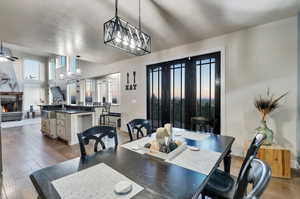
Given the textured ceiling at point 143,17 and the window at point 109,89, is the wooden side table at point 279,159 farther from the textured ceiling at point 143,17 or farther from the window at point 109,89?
the window at point 109,89

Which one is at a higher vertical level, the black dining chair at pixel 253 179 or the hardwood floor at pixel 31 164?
the black dining chair at pixel 253 179

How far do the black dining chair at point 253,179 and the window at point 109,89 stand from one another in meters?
5.68

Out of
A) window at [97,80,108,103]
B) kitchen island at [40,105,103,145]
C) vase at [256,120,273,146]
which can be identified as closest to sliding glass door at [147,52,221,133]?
vase at [256,120,273,146]

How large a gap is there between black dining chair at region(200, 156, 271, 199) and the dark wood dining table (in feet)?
0.64

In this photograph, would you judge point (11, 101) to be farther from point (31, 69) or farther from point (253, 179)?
point (253, 179)

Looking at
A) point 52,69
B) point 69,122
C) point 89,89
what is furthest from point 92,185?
point 52,69

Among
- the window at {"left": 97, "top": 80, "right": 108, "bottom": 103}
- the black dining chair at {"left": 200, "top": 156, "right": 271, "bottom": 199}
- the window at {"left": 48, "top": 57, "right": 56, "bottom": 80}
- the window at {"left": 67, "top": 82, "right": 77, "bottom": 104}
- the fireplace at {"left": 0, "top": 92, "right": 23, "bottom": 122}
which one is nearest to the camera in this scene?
the black dining chair at {"left": 200, "top": 156, "right": 271, "bottom": 199}

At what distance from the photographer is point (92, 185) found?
2.78 ft

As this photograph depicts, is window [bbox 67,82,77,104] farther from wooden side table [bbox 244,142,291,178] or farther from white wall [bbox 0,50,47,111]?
wooden side table [bbox 244,142,291,178]

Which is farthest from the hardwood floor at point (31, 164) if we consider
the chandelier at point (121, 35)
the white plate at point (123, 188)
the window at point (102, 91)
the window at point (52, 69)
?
the window at point (52, 69)

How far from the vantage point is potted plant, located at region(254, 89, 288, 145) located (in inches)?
95.6

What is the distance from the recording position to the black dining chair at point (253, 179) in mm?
585

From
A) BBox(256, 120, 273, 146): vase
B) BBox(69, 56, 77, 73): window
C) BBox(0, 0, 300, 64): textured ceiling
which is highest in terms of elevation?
BBox(69, 56, 77, 73): window

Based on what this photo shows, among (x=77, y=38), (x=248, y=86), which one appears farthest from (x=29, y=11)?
(x=248, y=86)
